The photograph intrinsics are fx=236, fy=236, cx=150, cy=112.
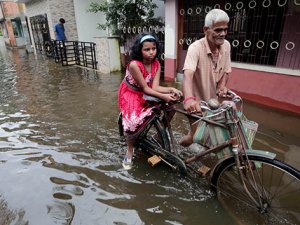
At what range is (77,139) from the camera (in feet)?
13.8

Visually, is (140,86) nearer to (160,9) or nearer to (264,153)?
(264,153)

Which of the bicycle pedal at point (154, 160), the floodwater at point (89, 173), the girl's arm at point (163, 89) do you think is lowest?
the floodwater at point (89, 173)

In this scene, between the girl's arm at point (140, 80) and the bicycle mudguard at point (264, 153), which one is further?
the girl's arm at point (140, 80)

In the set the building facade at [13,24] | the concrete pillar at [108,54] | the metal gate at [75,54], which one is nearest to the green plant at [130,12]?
the concrete pillar at [108,54]

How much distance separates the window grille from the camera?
17.8ft

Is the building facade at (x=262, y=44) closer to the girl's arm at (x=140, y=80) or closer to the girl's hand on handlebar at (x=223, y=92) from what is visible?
the girl's hand on handlebar at (x=223, y=92)

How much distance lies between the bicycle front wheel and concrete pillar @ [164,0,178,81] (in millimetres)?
5421

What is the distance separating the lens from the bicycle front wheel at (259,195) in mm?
2240

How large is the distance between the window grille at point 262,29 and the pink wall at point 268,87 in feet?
1.26

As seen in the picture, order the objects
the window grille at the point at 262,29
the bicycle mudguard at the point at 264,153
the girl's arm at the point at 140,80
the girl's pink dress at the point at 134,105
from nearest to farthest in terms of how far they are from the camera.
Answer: the bicycle mudguard at the point at 264,153 < the girl's arm at the point at 140,80 < the girl's pink dress at the point at 134,105 < the window grille at the point at 262,29

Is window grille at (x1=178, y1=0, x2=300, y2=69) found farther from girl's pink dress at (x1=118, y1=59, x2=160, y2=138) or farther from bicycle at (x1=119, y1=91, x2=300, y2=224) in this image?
girl's pink dress at (x1=118, y1=59, x2=160, y2=138)

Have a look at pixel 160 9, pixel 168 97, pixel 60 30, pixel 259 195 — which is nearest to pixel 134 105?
pixel 168 97

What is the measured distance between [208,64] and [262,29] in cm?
422

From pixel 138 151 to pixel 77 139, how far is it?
3.90ft
